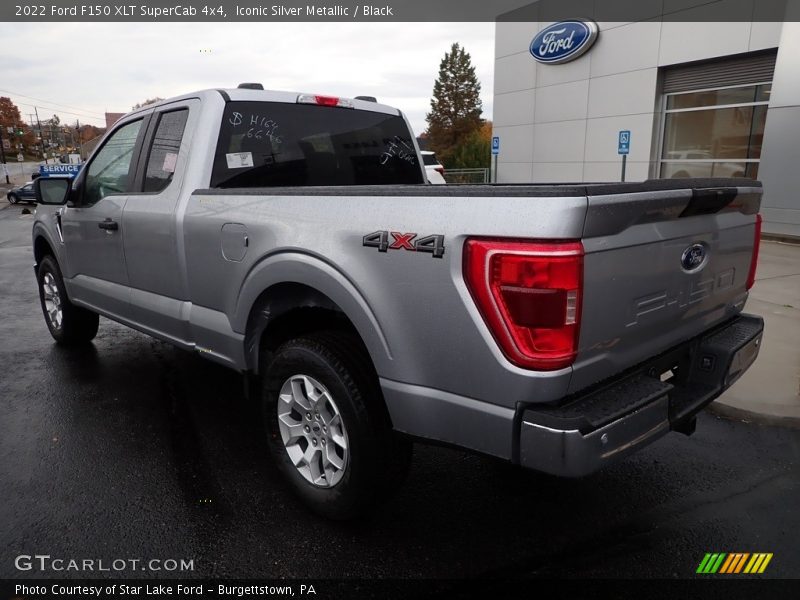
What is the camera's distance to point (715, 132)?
15109 millimetres

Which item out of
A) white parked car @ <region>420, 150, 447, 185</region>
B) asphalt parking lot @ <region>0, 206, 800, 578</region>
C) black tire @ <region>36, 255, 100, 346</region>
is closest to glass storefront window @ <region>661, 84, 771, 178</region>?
white parked car @ <region>420, 150, 447, 185</region>

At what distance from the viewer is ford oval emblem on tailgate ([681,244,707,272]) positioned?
2.36 m

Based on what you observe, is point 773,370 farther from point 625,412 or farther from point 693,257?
point 625,412

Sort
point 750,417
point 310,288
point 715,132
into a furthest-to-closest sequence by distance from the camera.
A: point 715,132 → point 750,417 → point 310,288

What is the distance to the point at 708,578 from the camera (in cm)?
239

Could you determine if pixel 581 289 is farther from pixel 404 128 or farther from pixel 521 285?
pixel 404 128

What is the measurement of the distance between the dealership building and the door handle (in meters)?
13.3

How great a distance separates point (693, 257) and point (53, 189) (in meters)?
4.70

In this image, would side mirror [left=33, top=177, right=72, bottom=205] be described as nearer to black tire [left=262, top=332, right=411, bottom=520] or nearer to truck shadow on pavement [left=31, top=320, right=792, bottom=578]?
truck shadow on pavement [left=31, top=320, right=792, bottom=578]

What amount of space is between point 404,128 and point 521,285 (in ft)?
9.78

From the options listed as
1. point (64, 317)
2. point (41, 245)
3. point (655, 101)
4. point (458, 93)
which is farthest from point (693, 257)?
point (458, 93)

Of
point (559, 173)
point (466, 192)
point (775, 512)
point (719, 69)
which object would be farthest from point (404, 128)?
point (559, 173)

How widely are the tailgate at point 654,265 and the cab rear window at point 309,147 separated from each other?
2.23 meters

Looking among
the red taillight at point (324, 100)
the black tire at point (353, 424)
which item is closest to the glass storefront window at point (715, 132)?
the red taillight at point (324, 100)
